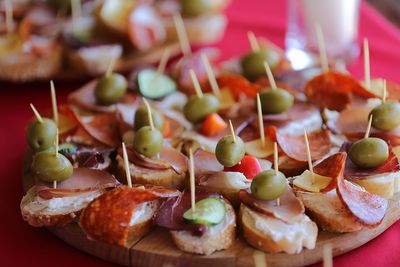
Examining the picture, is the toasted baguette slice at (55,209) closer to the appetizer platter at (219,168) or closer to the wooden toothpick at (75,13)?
the appetizer platter at (219,168)

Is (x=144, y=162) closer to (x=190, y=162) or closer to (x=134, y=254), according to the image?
(x=190, y=162)

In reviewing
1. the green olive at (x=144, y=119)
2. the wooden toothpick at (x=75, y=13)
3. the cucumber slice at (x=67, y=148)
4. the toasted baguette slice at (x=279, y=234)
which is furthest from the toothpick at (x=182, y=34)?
the toasted baguette slice at (x=279, y=234)

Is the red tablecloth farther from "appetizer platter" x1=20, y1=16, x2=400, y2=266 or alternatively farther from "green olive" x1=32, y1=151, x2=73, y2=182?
"green olive" x1=32, y1=151, x2=73, y2=182

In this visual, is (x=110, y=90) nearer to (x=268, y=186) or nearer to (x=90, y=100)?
(x=90, y=100)

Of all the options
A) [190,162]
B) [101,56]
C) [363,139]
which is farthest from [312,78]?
[101,56]

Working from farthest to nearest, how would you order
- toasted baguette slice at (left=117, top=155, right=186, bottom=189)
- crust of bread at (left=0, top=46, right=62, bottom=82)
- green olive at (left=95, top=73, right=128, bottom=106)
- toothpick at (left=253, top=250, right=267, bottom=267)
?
crust of bread at (left=0, top=46, right=62, bottom=82), green olive at (left=95, top=73, right=128, bottom=106), toasted baguette slice at (left=117, top=155, right=186, bottom=189), toothpick at (left=253, top=250, right=267, bottom=267)

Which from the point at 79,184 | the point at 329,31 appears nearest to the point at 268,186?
the point at 79,184

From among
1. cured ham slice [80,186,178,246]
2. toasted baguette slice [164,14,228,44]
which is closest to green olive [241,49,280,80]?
toasted baguette slice [164,14,228,44]
